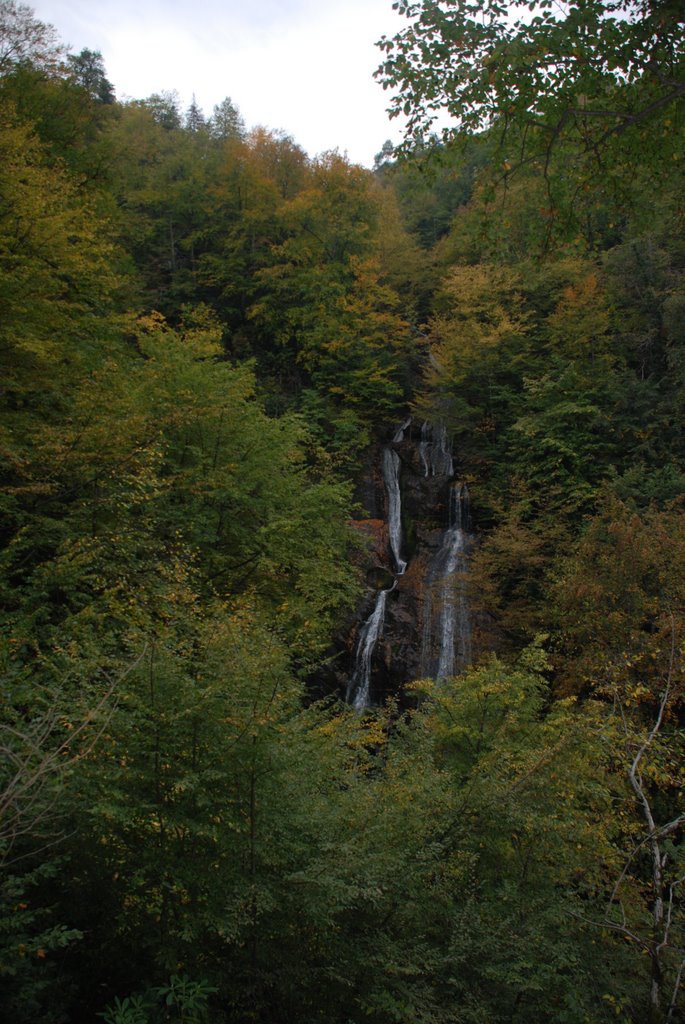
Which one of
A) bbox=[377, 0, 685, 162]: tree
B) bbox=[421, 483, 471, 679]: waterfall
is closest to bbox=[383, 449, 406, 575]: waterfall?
bbox=[421, 483, 471, 679]: waterfall

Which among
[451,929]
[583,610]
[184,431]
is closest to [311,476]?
[184,431]

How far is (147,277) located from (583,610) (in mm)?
20232

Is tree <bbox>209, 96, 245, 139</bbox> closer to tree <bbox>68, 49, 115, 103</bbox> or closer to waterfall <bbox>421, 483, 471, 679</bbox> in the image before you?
tree <bbox>68, 49, 115, 103</bbox>

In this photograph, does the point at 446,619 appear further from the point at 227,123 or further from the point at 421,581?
the point at 227,123

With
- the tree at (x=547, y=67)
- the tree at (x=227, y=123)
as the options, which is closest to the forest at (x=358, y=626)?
the tree at (x=547, y=67)

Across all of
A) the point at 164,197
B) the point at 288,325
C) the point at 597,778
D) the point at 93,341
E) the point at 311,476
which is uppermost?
the point at 164,197

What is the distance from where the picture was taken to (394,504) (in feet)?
58.4

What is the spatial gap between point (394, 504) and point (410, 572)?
2811 mm

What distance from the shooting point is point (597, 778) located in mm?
6793

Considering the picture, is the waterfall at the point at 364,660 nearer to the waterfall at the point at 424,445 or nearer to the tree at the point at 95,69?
the waterfall at the point at 424,445

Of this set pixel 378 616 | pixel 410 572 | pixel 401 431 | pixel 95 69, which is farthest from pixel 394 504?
pixel 95 69

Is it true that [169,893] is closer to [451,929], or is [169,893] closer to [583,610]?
[451,929]

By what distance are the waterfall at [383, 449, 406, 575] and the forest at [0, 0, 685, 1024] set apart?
1.30 ft

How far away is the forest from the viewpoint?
3.59 m
